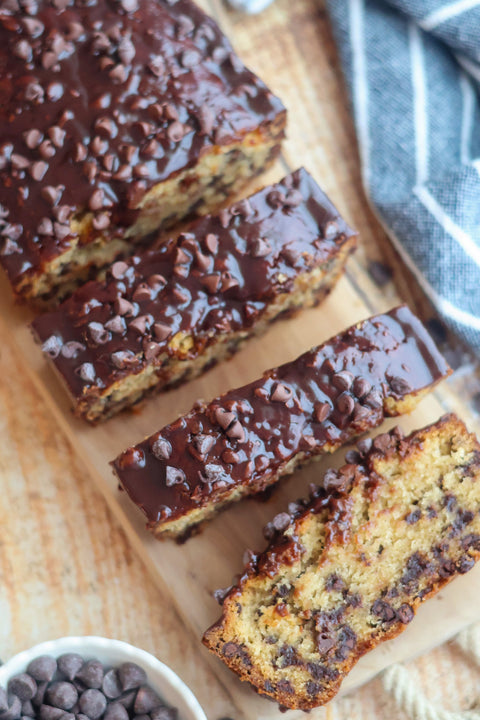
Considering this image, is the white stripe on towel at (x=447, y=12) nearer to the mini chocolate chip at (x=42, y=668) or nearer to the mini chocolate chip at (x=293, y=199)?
the mini chocolate chip at (x=293, y=199)

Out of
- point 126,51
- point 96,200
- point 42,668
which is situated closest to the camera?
point 42,668

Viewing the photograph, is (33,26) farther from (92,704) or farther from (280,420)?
(92,704)

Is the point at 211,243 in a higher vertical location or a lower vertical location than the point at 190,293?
higher

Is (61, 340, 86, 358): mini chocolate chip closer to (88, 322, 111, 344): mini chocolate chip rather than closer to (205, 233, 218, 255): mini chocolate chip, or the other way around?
(88, 322, 111, 344): mini chocolate chip

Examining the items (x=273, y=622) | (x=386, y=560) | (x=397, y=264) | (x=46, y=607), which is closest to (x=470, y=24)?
(x=397, y=264)

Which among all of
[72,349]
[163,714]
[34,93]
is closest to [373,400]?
[72,349]

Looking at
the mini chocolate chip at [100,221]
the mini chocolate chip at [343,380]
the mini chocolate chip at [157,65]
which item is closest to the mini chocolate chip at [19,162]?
the mini chocolate chip at [100,221]

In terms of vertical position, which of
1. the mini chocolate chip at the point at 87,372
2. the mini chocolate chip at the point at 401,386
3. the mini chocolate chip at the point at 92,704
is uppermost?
the mini chocolate chip at the point at 87,372
